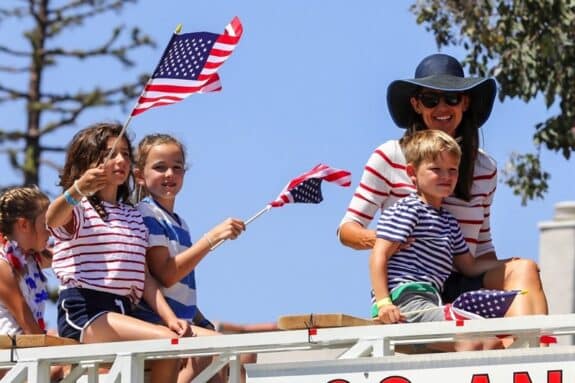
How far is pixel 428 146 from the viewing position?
803cm

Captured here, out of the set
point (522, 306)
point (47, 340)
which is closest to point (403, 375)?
point (522, 306)

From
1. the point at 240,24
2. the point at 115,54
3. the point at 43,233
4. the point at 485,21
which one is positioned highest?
the point at 115,54

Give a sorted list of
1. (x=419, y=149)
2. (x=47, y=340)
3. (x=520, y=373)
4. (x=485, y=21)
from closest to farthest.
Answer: (x=520, y=373) < (x=47, y=340) < (x=419, y=149) < (x=485, y=21)

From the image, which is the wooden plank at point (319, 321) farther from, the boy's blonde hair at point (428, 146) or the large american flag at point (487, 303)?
the boy's blonde hair at point (428, 146)

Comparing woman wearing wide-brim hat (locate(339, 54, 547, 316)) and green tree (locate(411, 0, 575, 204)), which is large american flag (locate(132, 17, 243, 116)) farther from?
green tree (locate(411, 0, 575, 204))

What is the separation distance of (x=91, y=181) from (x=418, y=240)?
148 centimetres

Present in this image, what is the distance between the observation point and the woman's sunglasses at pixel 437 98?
8453 mm

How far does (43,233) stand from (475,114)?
2265mm

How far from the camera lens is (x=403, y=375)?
266 inches

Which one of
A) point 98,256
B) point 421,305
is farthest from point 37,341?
point 421,305

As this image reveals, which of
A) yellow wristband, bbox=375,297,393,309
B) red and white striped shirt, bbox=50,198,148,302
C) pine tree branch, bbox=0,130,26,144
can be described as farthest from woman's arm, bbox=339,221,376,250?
pine tree branch, bbox=0,130,26,144

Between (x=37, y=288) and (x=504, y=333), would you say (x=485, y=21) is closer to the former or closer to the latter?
(x=37, y=288)

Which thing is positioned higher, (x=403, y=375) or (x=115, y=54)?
(x=115, y=54)

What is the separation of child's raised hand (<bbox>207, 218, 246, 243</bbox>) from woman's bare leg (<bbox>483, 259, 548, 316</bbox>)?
1136 mm
